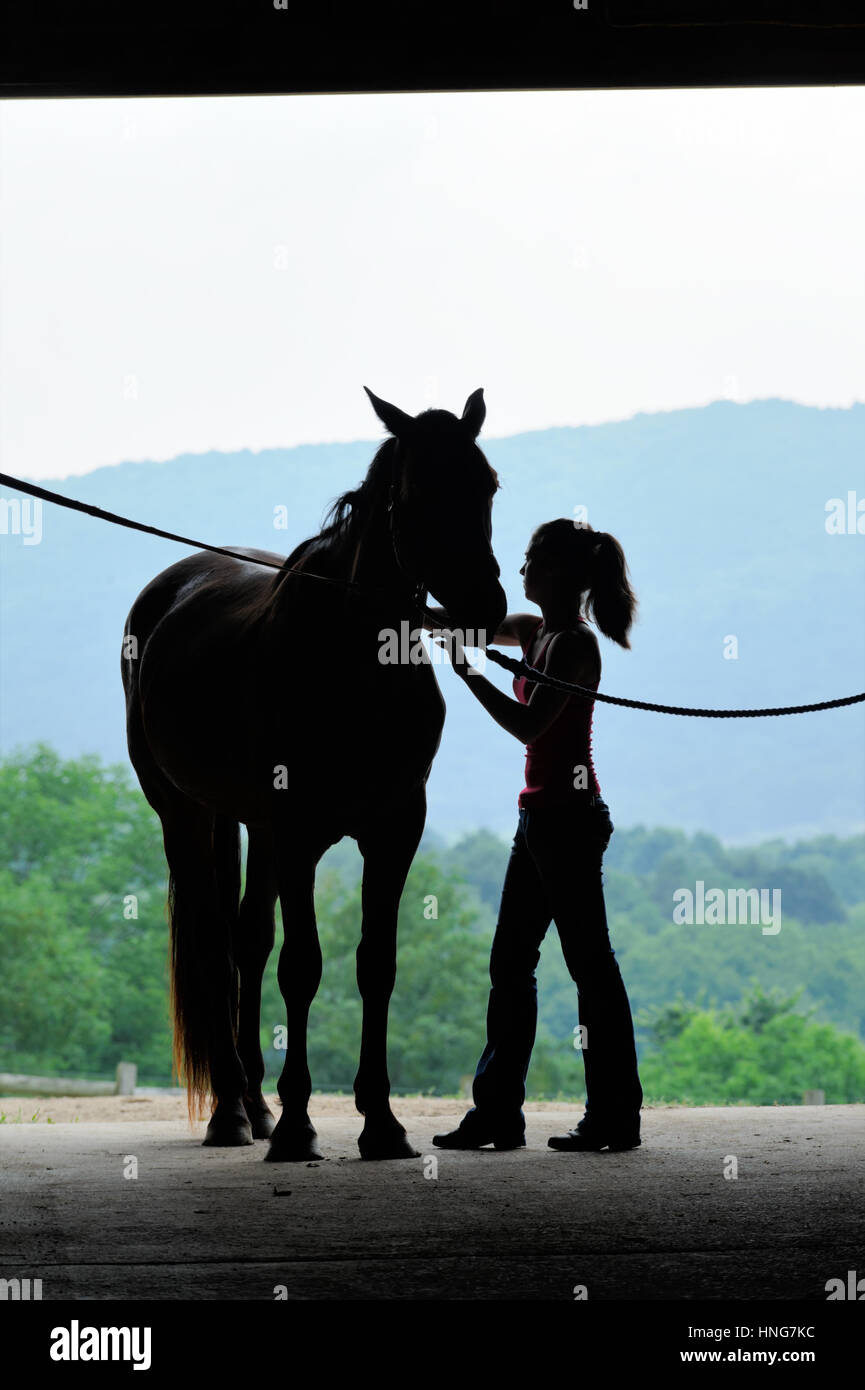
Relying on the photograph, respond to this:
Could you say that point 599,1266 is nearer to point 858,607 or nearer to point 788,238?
point 858,607

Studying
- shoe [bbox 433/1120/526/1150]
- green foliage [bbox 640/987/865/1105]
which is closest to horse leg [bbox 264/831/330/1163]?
shoe [bbox 433/1120/526/1150]

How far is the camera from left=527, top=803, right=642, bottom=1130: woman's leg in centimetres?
392

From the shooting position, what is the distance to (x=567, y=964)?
12.7ft

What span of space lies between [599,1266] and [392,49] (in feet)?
13.5

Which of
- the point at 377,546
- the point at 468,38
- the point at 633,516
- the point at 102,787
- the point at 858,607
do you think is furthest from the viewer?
the point at 633,516

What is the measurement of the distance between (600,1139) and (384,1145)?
658 mm

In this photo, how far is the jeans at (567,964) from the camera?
155 inches

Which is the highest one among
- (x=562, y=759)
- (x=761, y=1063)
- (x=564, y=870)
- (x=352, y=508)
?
(x=352, y=508)

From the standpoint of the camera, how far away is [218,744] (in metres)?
4.32

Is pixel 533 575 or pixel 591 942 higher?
pixel 533 575

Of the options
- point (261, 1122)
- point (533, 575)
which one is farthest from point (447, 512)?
point (261, 1122)

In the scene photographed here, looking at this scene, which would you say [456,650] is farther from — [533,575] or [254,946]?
[254,946]

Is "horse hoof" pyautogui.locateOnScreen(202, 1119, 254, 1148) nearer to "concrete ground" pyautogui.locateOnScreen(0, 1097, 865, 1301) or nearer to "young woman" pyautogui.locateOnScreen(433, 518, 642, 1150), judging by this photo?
"concrete ground" pyautogui.locateOnScreen(0, 1097, 865, 1301)
